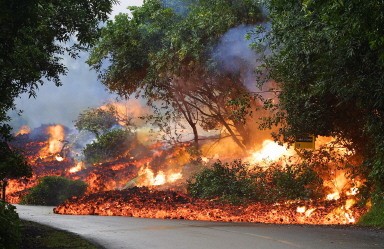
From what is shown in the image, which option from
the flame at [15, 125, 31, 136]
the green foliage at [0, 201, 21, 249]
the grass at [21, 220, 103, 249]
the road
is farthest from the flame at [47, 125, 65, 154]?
the green foliage at [0, 201, 21, 249]

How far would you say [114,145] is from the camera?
40.7 m

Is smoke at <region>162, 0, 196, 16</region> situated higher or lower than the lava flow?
higher

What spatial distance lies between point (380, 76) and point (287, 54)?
9.66 ft

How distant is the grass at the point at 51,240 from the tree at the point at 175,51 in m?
11.0

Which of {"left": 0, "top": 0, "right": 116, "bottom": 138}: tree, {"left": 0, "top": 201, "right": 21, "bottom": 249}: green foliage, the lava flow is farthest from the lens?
the lava flow

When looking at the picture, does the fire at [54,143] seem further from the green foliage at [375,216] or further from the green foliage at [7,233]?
the green foliage at [7,233]

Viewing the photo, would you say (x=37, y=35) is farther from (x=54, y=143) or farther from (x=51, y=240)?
(x=54, y=143)

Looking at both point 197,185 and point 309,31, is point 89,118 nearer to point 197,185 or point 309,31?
point 197,185

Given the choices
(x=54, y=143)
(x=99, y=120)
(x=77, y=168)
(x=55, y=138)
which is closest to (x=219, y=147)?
(x=77, y=168)

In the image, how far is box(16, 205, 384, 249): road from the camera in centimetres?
1048

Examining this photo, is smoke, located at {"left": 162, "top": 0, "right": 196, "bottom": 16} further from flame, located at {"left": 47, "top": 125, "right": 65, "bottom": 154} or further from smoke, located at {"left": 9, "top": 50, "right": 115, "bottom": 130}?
smoke, located at {"left": 9, "top": 50, "right": 115, "bottom": 130}

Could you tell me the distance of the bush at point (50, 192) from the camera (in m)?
28.6

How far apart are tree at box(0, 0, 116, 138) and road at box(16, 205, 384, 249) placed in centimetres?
362

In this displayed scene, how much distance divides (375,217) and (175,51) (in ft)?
41.7
